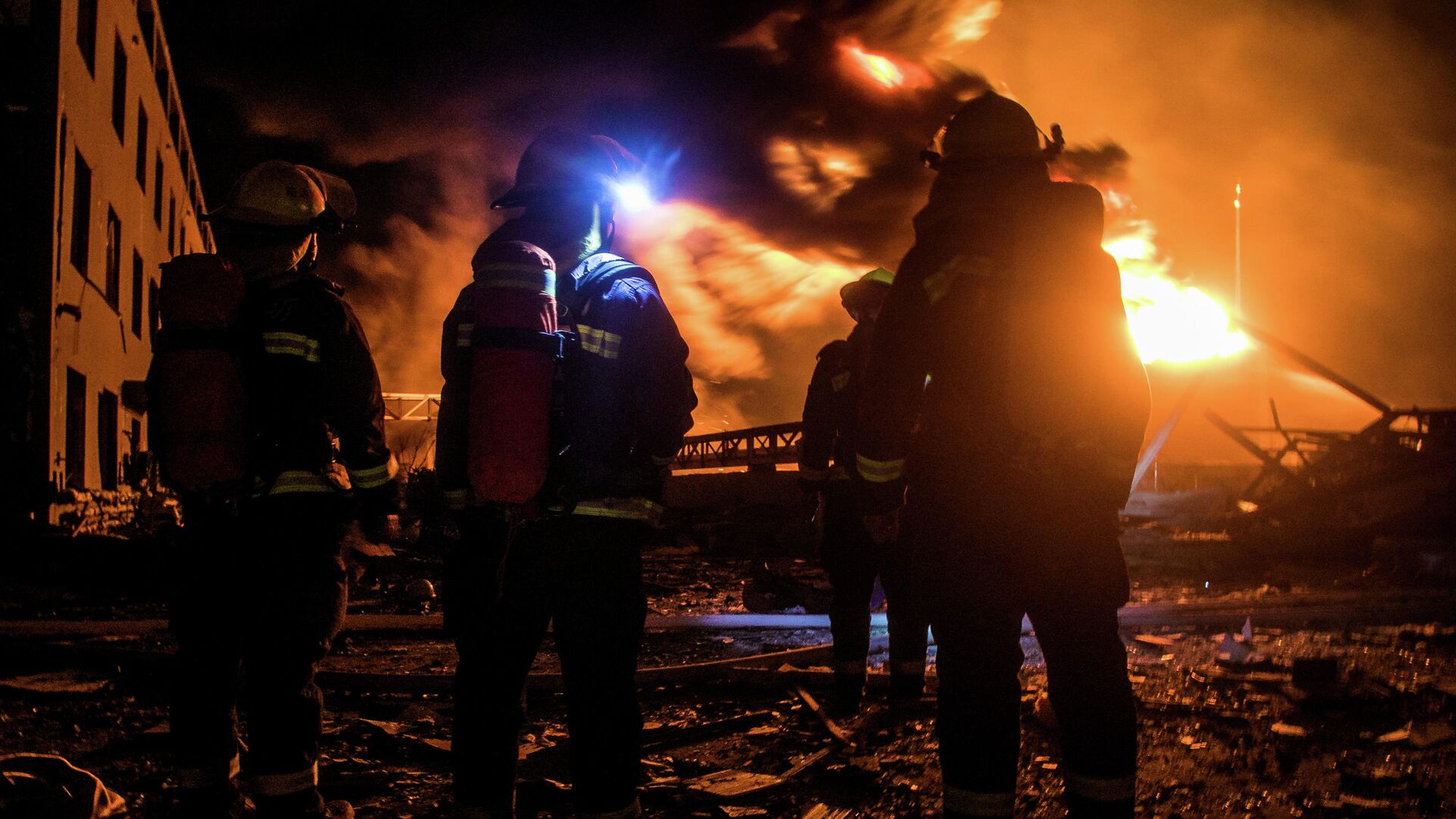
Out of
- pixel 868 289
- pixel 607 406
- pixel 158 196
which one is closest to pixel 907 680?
pixel 868 289

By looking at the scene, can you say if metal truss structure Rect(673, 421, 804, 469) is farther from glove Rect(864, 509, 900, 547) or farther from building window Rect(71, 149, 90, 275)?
glove Rect(864, 509, 900, 547)

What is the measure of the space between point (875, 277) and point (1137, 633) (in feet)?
Result: 12.5

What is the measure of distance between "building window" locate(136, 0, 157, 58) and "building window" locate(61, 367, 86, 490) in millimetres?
10623

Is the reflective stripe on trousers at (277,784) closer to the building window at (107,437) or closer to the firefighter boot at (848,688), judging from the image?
the firefighter boot at (848,688)

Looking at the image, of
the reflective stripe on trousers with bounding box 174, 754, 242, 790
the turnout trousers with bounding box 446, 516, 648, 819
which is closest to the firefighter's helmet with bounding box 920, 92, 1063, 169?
the turnout trousers with bounding box 446, 516, 648, 819

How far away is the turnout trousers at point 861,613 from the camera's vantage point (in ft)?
14.3

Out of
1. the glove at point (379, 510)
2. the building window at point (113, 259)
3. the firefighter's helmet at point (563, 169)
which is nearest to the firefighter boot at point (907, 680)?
the glove at point (379, 510)

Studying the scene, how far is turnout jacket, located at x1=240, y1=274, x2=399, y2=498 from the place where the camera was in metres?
2.63

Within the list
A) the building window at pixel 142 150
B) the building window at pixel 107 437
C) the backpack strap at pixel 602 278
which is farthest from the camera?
the building window at pixel 142 150

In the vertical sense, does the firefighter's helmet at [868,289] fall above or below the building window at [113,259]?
below

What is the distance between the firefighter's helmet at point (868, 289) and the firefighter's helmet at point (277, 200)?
2.67 meters

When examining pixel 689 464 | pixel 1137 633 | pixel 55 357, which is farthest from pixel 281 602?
pixel 689 464

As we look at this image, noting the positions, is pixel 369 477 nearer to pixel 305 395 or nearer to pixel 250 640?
pixel 305 395

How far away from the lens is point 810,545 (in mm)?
14719
